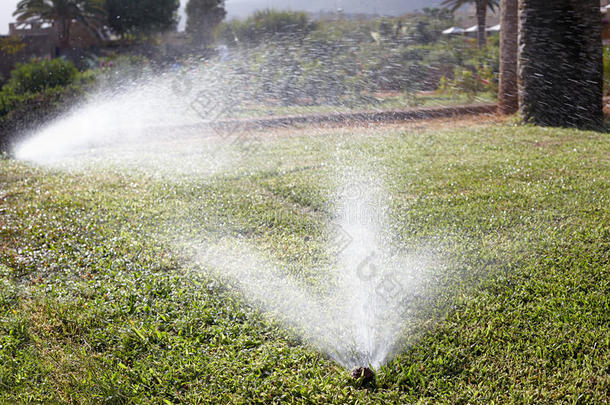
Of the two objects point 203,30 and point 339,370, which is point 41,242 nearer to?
point 339,370

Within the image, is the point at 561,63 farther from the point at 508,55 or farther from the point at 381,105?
the point at 381,105

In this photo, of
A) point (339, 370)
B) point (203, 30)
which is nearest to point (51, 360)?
point (339, 370)

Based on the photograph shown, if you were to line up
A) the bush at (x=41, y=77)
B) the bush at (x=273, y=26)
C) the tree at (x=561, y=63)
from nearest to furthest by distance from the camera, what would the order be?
1. the tree at (x=561, y=63)
2. the bush at (x=41, y=77)
3. the bush at (x=273, y=26)

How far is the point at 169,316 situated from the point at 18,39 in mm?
23467

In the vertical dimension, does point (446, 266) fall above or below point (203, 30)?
below

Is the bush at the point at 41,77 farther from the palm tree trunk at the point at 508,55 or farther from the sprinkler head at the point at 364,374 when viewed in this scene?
the sprinkler head at the point at 364,374

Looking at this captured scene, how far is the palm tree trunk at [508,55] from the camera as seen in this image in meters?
9.12

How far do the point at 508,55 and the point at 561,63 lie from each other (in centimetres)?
147

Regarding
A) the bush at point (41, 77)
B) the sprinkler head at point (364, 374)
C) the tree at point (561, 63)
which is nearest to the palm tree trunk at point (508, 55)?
the tree at point (561, 63)

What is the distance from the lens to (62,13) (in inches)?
1055

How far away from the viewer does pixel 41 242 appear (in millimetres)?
3906

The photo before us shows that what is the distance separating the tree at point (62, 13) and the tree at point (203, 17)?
4.96 m

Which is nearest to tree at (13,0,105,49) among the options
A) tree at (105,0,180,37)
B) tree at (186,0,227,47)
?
tree at (105,0,180,37)

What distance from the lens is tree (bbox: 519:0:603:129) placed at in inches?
305
